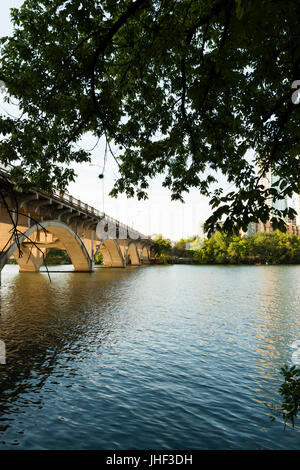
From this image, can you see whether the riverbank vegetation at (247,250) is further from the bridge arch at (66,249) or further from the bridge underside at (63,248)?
the bridge arch at (66,249)

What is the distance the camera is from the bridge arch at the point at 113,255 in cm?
6684

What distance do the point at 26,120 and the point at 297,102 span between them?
6042mm

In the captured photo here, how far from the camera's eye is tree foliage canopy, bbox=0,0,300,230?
5262 mm

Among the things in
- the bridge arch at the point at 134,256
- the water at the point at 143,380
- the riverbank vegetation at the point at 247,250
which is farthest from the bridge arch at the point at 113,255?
the water at the point at 143,380

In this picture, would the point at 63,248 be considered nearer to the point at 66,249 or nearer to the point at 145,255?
the point at 66,249

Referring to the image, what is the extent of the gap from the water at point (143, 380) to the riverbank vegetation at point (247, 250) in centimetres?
9776

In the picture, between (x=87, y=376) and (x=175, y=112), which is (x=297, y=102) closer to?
(x=175, y=112)

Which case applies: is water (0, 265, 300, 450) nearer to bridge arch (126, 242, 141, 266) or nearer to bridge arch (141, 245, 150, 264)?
bridge arch (126, 242, 141, 266)

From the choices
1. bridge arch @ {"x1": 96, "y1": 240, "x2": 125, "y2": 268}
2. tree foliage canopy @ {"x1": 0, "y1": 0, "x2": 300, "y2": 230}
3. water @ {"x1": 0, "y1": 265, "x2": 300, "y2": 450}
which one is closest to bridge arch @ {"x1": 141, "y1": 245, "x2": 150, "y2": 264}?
bridge arch @ {"x1": 96, "y1": 240, "x2": 125, "y2": 268}

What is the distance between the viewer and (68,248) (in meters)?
45.8

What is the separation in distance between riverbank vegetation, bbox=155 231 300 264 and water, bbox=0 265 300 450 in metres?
97.8

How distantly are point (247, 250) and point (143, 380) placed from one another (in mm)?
109789

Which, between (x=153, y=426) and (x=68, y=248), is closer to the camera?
(x=153, y=426)
